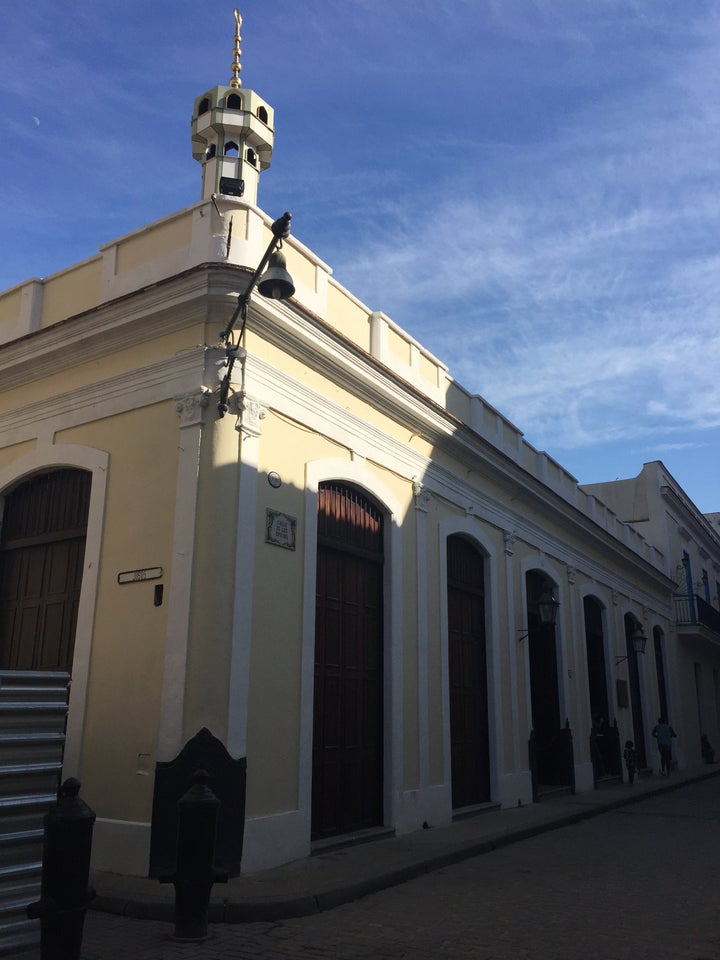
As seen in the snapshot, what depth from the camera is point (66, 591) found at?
355 inches

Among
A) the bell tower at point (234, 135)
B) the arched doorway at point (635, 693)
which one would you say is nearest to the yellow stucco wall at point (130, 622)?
the bell tower at point (234, 135)

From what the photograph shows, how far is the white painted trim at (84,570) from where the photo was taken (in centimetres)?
801

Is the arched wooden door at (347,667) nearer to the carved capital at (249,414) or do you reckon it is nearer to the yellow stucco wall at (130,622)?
the carved capital at (249,414)

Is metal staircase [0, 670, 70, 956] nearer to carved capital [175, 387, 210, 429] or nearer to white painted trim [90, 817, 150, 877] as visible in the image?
white painted trim [90, 817, 150, 877]

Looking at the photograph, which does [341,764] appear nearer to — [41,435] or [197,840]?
[197,840]

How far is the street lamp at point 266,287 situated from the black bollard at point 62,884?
13.9 feet

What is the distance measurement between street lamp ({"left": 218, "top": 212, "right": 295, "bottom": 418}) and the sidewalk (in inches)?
166

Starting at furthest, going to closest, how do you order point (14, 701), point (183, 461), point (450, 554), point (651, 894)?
point (450, 554), point (183, 461), point (651, 894), point (14, 701)

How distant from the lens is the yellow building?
7.71 m

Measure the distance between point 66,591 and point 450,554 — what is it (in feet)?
18.6

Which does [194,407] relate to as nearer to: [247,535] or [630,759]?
[247,535]

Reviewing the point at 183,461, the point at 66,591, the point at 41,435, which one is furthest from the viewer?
the point at 41,435

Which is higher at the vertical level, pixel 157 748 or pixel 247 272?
pixel 247 272

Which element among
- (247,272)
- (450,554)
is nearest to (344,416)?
(247,272)
